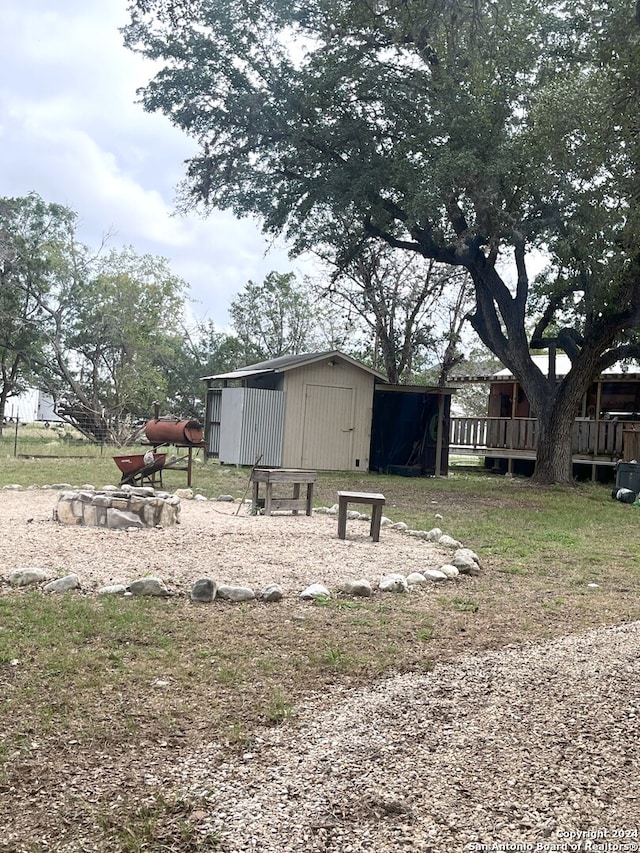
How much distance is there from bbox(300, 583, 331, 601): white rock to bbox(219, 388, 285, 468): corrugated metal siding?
13.1 metres

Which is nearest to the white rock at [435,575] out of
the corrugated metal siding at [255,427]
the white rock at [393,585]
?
the white rock at [393,585]

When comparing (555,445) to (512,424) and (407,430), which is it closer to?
(407,430)

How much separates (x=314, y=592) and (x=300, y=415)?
13.6 m

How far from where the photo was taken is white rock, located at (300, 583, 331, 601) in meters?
5.51

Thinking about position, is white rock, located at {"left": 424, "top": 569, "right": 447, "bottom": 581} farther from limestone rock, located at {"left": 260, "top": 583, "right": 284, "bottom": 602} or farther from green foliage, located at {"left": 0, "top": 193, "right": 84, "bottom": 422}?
green foliage, located at {"left": 0, "top": 193, "right": 84, "bottom": 422}

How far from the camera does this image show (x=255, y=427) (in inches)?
738

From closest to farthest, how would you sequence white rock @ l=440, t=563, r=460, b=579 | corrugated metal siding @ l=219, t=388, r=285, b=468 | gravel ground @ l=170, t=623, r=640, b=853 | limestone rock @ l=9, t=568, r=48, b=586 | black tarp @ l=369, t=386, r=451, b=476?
gravel ground @ l=170, t=623, r=640, b=853 → limestone rock @ l=9, t=568, r=48, b=586 → white rock @ l=440, t=563, r=460, b=579 → corrugated metal siding @ l=219, t=388, r=285, b=468 → black tarp @ l=369, t=386, r=451, b=476

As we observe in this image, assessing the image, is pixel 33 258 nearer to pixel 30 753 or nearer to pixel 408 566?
pixel 408 566

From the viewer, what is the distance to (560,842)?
245 centimetres

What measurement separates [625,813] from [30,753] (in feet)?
6.84

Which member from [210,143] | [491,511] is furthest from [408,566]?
[210,143]

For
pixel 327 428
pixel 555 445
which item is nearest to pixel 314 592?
pixel 555 445

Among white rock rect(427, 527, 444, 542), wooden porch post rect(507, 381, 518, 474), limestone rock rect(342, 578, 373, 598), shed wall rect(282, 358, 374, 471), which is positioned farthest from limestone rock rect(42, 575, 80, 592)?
wooden porch post rect(507, 381, 518, 474)

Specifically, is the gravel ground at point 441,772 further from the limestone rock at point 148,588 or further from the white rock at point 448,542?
the white rock at point 448,542
